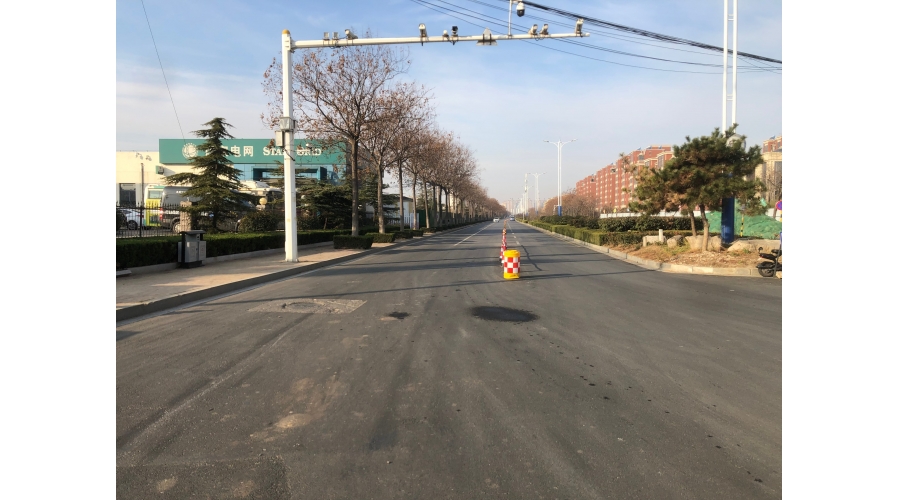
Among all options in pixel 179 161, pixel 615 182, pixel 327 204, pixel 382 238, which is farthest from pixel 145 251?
pixel 615 182

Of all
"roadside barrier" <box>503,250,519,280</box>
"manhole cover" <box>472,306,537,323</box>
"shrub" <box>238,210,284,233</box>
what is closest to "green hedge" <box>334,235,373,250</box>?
"shrub" <box>238,210,284,233</box>

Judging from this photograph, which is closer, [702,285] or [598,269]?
[702,285]

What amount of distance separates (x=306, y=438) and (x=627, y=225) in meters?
26.9

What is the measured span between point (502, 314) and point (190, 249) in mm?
10078

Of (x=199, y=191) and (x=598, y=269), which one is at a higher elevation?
(x=199, y=191)

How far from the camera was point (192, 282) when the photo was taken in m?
10.7

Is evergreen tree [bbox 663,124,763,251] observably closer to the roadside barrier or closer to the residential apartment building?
the residential apartment building

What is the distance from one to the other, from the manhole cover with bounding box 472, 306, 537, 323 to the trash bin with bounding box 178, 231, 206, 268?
9.42 meters

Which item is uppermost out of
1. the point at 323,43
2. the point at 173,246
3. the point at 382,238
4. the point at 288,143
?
the point at 323,43

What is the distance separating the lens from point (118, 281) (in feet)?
34.9

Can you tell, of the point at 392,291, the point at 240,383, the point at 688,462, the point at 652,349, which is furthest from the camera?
the point at 392,291

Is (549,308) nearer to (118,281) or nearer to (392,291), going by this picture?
(392,291)

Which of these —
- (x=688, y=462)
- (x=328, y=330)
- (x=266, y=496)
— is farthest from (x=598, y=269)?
(x=266, y=496)

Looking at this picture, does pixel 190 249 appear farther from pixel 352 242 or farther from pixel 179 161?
pixel 179 161
